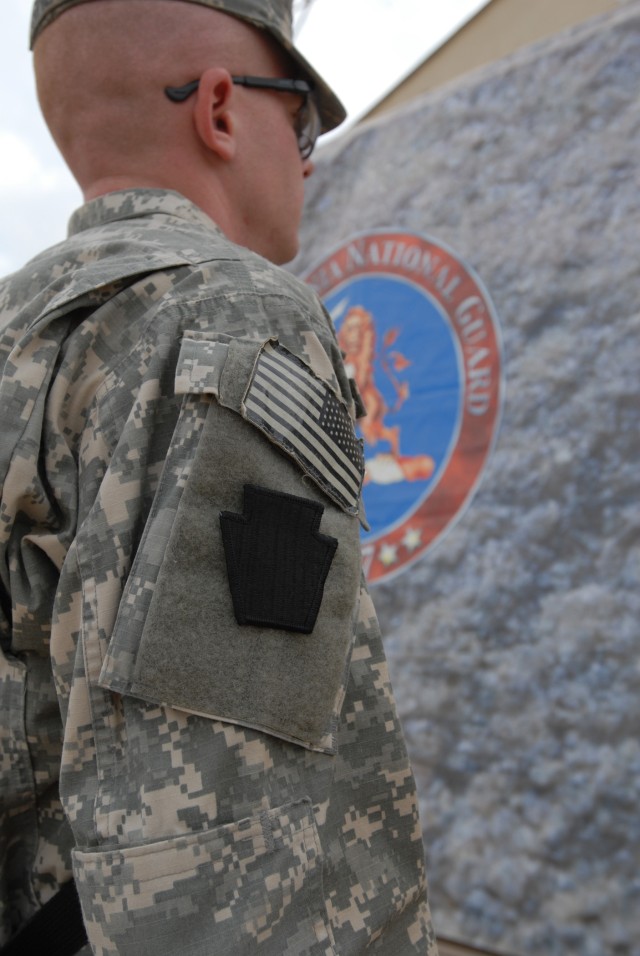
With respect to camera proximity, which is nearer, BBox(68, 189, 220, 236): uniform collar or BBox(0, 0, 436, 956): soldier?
BBox(0, 0, 436, 956): soldier

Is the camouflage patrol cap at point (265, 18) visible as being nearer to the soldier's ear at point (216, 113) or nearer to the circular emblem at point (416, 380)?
the soldier's ear at point (216, 113)

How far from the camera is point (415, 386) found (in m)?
2.32

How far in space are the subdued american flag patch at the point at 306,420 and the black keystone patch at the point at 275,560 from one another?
4cm

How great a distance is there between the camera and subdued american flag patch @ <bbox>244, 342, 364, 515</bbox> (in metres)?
0.61

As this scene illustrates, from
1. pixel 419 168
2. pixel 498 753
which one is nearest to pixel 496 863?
pixel 498 753

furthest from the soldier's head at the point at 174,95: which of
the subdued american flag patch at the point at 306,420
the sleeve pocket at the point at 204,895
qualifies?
the sleeve pocket at the point at 204,895

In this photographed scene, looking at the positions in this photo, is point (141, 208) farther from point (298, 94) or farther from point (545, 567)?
point (545, 567)

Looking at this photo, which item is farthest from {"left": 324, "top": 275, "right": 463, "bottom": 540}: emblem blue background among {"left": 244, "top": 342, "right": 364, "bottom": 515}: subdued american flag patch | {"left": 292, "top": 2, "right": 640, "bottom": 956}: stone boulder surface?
{"left": 244, "top": 342, "right": 364, "bottom": 515}: subdued american flag patch

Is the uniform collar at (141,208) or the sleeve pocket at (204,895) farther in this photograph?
the uniform collar at (141,208)

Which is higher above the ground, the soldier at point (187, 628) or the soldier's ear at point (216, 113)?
the soldier's ear at point (216, 113)

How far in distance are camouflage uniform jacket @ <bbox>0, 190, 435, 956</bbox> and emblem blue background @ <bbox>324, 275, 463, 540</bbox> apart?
4.94ft

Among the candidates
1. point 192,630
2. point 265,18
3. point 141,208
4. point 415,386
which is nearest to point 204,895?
point 192,630

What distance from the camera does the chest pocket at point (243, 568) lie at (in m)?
0.55

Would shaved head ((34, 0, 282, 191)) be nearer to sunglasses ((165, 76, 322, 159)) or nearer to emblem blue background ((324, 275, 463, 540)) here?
sunglasses ((165, 76, 322, 159))
